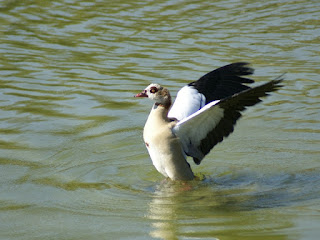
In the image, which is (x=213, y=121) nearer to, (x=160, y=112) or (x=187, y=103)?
(x=160, y=112)

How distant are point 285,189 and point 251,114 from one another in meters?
2.77

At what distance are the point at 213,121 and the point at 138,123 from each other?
102 inches

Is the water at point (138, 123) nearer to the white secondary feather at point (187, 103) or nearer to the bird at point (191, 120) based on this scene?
the bird at point (191, 120)

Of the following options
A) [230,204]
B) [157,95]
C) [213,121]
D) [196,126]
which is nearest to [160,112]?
[157,95]

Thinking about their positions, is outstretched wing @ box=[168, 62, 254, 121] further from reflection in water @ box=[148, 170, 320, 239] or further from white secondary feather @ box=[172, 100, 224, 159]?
reflection in water @ box=[148, 170, 320, 239]

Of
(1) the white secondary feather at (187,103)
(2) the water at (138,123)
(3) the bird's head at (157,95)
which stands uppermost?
(3) the bird's head at (157,95)

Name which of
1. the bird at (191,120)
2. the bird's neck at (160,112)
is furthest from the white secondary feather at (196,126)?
the bird's neck at (160,112)

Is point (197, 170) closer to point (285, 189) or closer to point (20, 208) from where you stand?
point (285, 189)

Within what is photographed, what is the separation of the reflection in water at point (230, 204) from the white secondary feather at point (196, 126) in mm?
425

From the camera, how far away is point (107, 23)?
15055mm

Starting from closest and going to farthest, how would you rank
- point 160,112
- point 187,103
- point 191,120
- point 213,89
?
point 191,120, point 160,112, point 187,103, point 213,89

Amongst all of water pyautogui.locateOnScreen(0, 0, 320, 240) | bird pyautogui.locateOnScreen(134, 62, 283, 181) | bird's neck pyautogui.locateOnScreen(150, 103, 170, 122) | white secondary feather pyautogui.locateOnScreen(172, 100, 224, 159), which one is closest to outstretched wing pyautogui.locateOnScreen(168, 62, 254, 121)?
bird pyautogui.locateOnScreen(134, 62, 283, 181)

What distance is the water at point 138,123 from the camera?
20.4ft

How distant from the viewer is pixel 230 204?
6.66 meters
